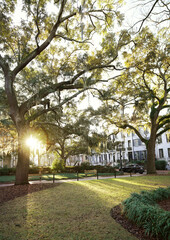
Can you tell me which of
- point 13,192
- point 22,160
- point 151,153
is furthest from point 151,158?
point 13,192

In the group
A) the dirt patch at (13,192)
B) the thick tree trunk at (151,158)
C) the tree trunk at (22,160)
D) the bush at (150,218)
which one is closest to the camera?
the bush at (150,218)

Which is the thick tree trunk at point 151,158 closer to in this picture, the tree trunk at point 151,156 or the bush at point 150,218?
the tree trunk at point 151,156

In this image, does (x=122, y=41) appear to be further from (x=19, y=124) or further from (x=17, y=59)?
(x=19, y=124)

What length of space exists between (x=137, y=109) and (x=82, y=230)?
15.2 meters

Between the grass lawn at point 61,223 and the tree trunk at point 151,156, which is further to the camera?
the tree trunk at point 151,156

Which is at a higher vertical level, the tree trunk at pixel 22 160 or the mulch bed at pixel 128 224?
the tree trunk at pixel 22 160

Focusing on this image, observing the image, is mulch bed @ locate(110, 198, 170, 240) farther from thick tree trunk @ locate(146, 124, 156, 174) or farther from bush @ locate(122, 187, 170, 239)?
thick tree trunk @ locate(146, 124, 156, 174)

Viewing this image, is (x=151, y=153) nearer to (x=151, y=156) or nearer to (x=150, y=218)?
(x=151, y=156)

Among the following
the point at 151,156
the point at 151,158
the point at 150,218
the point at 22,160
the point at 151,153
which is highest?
the point at 151,153

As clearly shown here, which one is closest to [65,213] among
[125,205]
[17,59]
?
[125,205]

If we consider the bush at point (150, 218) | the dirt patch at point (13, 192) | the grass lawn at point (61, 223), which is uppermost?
the bush at point (150, 218)

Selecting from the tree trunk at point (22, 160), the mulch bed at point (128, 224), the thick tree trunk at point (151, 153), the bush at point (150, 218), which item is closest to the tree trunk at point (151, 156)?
the thick tree trunk at point (151, 153)

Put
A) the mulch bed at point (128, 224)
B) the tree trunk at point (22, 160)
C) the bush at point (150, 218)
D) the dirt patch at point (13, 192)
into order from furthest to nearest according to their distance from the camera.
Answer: the tree trunk at point (22, 160), the dirt patch at point (13, 192), the mulch bed at point (128, 224), the bush at point (150, 218)

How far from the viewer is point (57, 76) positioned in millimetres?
15953
